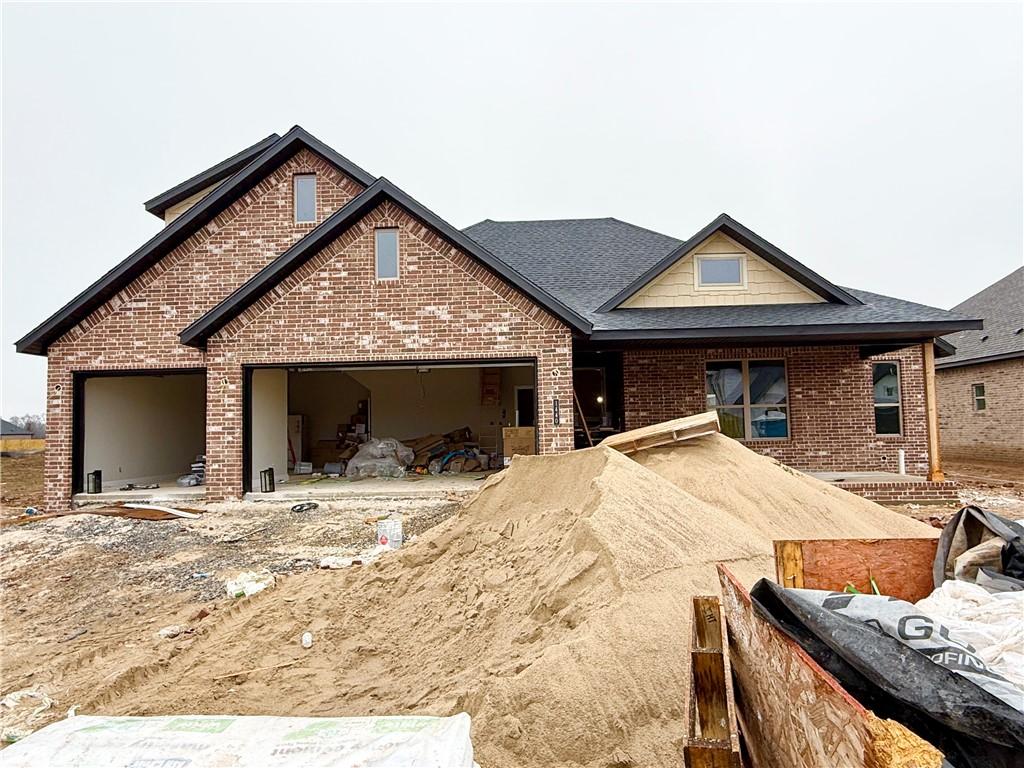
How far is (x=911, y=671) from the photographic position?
1.78 metres

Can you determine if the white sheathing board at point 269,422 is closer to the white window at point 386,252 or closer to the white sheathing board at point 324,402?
the white window at point 386,252

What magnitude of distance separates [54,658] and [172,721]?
12.5 feet

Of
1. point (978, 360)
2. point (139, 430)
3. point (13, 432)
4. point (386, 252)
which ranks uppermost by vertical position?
point (386, 252)

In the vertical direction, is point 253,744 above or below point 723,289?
below

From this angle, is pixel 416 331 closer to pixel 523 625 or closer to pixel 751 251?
pixel 751 251

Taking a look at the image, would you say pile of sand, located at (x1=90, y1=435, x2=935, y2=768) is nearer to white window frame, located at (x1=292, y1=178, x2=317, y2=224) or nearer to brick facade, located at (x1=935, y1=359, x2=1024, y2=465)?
white window frame, located at (x1=292, y1=178, x2=317, y2=224)

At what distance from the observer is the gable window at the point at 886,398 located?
42.9 feet

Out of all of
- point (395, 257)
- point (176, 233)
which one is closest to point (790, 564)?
point (395, 257)

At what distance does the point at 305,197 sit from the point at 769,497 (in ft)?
37.9

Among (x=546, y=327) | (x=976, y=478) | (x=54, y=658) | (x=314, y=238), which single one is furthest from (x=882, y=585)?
(x=976, y=478)

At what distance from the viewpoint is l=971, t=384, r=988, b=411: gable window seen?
2119 cm

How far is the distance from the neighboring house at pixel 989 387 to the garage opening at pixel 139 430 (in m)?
24.4

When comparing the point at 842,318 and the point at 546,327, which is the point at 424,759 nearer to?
the point at 546,327

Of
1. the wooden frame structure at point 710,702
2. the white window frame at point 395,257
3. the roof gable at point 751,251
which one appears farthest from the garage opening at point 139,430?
the wooden frame structure at point 710,702
